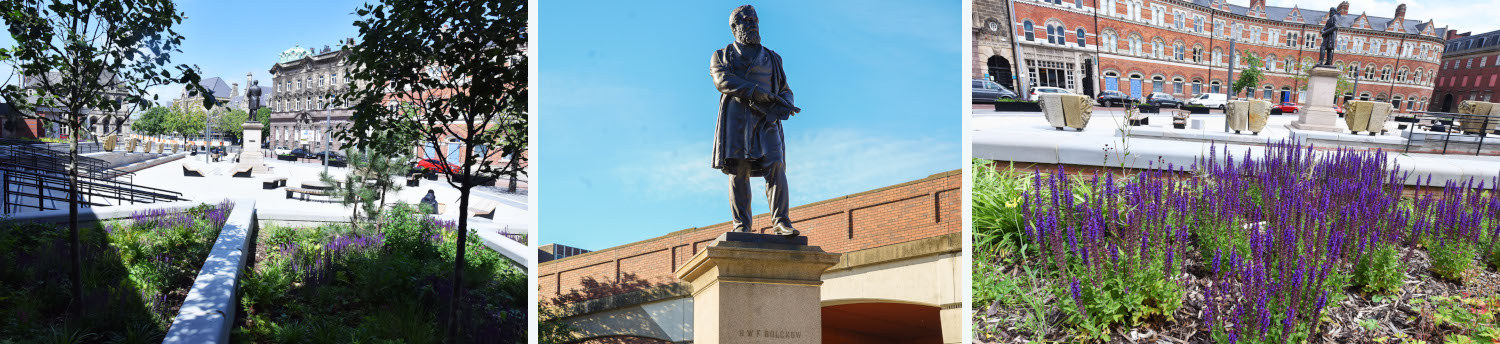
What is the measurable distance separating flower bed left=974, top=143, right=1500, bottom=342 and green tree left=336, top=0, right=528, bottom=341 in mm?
3910

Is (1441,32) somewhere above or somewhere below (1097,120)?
above

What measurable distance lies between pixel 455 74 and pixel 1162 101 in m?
8.08

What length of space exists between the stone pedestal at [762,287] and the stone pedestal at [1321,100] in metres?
8.12

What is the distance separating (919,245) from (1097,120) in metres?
1.96

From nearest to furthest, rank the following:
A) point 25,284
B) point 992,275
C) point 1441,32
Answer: point 992,275, point 25,284, point 1441,32

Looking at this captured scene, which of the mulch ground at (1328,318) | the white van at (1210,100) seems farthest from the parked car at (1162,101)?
the mulch ground at (1328,318)

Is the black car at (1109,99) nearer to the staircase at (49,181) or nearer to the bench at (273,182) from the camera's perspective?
the bench at (273,182)

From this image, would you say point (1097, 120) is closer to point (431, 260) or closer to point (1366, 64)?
point (1366, 64)

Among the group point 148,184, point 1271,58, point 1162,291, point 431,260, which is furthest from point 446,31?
point 1271,58

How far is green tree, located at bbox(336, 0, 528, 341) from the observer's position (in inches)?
263

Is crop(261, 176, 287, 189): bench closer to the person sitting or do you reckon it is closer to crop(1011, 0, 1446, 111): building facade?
the person sitting

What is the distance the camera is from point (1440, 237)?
16.4ft

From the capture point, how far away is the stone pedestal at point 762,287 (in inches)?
188

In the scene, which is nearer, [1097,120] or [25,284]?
[25,284]
